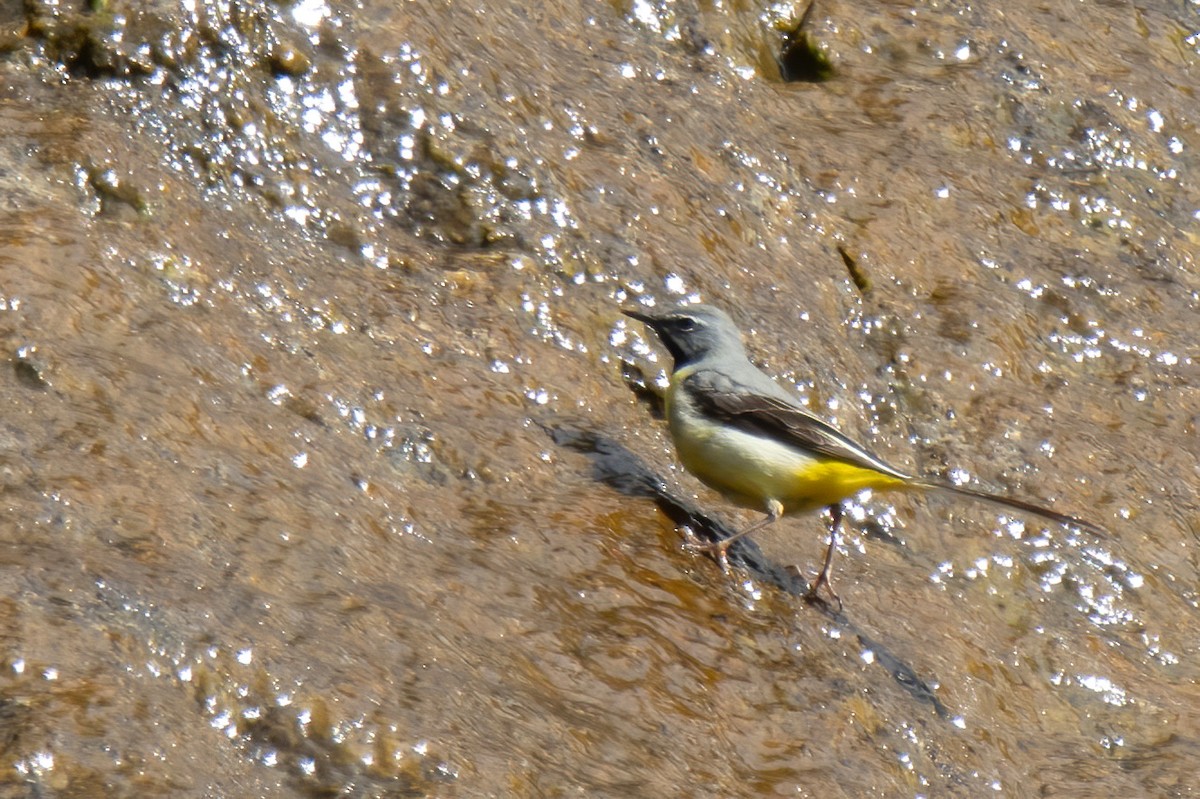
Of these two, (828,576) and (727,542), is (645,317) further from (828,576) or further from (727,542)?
(828,576)

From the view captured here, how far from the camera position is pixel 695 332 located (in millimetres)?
8688

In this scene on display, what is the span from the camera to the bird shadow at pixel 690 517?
7.89 metres

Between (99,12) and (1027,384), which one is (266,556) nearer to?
(99,12)

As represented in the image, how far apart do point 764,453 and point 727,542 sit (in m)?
0.47

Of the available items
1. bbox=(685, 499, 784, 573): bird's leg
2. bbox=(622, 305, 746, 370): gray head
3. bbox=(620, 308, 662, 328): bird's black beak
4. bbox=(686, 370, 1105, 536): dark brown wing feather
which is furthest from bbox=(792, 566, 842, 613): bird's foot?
bbox=(620, 308, 662, 328): bird's black beak

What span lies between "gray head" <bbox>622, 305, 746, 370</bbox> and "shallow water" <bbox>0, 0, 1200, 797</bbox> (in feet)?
1.45

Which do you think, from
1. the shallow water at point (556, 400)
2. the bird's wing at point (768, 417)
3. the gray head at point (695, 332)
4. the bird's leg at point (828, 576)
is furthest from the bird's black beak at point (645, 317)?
the bird's leg at point (828, 576)

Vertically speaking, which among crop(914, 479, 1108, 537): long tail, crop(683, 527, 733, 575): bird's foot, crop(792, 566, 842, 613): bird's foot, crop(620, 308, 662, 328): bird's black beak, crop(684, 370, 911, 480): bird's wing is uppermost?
crop(914, 479, 1108, 537): long tail

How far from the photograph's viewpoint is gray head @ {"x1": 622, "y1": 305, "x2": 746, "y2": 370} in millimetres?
8641

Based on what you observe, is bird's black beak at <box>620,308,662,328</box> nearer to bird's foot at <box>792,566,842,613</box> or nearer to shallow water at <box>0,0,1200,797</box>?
shallow water at <box>0,0,1200,797</box>

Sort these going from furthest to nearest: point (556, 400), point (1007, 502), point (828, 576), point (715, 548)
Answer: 1. point (556, 400)
2. point (828, 576)
3. point (715, 548)
4. point (1007, 502)

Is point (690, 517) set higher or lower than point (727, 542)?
lower

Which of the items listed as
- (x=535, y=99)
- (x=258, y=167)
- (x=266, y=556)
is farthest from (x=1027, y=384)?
(x=266, y=556)

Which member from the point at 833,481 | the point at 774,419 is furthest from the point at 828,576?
the point at 774,419
